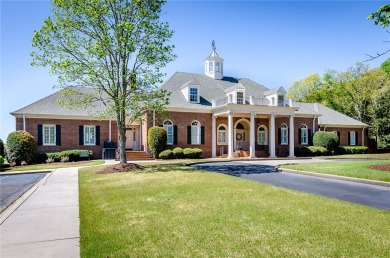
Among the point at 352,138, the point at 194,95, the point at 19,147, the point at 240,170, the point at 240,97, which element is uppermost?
the point at 194,95

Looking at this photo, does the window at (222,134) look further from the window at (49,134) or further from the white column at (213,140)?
the window at (49,134)

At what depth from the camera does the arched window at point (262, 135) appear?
31900mm

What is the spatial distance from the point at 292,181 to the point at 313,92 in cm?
4771

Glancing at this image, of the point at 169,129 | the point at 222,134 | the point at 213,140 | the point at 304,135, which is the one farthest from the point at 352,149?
the point at 169,129

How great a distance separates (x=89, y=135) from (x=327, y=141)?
25.0 meters

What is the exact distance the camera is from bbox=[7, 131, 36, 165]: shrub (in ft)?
73.7

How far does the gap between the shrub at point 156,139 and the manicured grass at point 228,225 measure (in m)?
16.0

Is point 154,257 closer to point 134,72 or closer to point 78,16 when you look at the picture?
point 134,72

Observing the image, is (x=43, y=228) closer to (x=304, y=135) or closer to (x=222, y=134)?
(x=222, y=134)

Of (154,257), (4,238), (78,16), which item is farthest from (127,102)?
(154,257)

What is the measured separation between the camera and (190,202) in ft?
25.5

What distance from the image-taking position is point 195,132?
93.6ft

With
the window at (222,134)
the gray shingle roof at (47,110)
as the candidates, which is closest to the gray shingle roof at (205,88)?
the window at (222,134)

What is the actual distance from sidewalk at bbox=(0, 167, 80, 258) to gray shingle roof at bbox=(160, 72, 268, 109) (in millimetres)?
19675
